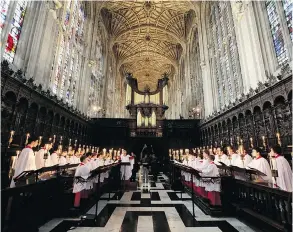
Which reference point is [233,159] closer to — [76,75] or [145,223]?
[145,223]

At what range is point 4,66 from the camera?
6.10m

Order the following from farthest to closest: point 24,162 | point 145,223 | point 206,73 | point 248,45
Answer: point 206,73 < point 248,45 < point 24,162 < point 145,223

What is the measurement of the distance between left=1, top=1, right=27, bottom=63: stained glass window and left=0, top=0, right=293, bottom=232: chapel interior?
2.4 inches

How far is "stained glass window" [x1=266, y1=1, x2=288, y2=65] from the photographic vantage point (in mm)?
7786

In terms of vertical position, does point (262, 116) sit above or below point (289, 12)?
below

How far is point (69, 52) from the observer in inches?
517

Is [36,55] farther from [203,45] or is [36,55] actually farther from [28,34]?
[203,45]

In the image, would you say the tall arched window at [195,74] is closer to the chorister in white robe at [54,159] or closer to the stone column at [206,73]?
the stone column at [206,73]

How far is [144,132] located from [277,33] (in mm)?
12883

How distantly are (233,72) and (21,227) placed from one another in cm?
1343

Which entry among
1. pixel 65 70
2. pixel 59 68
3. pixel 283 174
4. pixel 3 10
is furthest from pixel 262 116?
pixel 65 70

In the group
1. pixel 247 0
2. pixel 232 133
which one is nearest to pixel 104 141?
pixel 232 133

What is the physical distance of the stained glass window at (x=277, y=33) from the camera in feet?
25.5

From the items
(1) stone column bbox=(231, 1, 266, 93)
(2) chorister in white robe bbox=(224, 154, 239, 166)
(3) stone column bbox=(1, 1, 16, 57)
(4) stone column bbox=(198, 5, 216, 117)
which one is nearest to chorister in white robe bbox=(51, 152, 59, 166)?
(3) stone column bbox=(1, 1, 16, 57)
